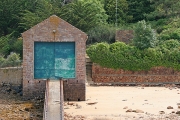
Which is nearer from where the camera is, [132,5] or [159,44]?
[159,44]

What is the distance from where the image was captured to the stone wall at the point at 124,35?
44.6 meters

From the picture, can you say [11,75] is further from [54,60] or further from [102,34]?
[102,34]

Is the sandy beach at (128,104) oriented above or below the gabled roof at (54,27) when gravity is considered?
below

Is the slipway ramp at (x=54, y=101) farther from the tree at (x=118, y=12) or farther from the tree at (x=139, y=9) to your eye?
the tree at (x=139, y=9)

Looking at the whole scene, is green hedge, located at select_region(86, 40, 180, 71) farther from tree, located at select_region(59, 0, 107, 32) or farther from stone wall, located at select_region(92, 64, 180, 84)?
tree, located at select_region(59, 0, 107, 32)

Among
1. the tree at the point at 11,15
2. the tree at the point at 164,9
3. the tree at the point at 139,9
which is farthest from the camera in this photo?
the tree at the point at 139,9

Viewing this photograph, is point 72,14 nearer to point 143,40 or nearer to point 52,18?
point 143,40

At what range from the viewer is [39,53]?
→ 2945 centimetres

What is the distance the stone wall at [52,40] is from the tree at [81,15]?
15418mm

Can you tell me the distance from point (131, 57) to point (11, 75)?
9.90m

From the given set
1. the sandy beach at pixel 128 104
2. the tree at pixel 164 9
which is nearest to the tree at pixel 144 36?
the sandy beach at pixel 128 104

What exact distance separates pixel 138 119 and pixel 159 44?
18391 millimetres

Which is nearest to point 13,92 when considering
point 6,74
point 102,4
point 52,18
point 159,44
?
point 6,74

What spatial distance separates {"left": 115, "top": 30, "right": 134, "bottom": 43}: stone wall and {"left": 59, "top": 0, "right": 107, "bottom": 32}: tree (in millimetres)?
2504
